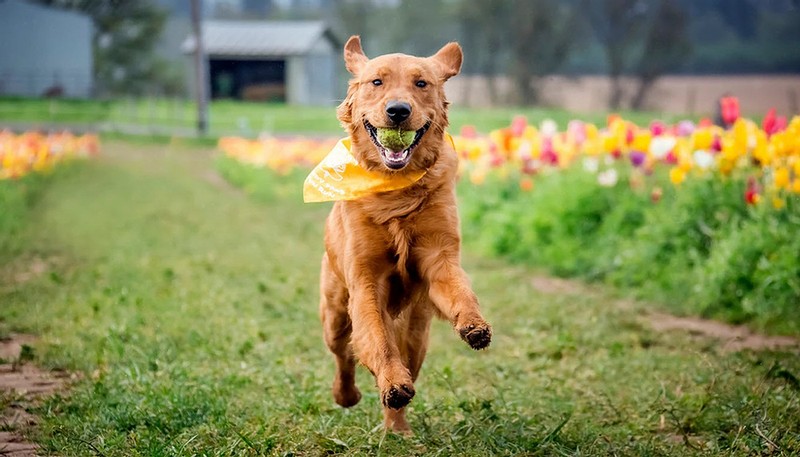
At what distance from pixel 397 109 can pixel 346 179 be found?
602mm

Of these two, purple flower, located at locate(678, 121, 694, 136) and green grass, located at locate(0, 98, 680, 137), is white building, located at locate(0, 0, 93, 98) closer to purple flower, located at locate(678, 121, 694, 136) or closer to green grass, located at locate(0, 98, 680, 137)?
green grass, located at locate(0, 98, 680, 137)

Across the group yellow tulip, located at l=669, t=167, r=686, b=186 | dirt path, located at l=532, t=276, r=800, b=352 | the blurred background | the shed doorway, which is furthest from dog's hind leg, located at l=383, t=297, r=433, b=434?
the shed doorway

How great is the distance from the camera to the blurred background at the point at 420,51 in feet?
63.6

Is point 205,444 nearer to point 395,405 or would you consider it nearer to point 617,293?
point 395,405

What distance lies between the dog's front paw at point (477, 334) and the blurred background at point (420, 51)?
4002mm

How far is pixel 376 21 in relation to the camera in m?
31.2

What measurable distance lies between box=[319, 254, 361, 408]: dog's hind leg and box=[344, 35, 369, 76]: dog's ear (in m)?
1.04

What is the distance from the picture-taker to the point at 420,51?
2477 cm

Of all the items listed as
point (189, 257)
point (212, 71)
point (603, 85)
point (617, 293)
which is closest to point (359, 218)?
point (617, 293)

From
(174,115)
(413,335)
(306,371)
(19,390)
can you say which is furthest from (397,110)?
(174,115)

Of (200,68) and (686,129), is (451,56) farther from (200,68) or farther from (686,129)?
(200,68)

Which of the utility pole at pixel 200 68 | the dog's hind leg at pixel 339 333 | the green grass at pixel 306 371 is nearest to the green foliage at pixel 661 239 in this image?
the green grass at pixel 306 371

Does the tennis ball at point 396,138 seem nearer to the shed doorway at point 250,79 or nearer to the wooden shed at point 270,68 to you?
the wooden shed at point 270,68

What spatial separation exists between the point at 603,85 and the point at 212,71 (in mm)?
25876
